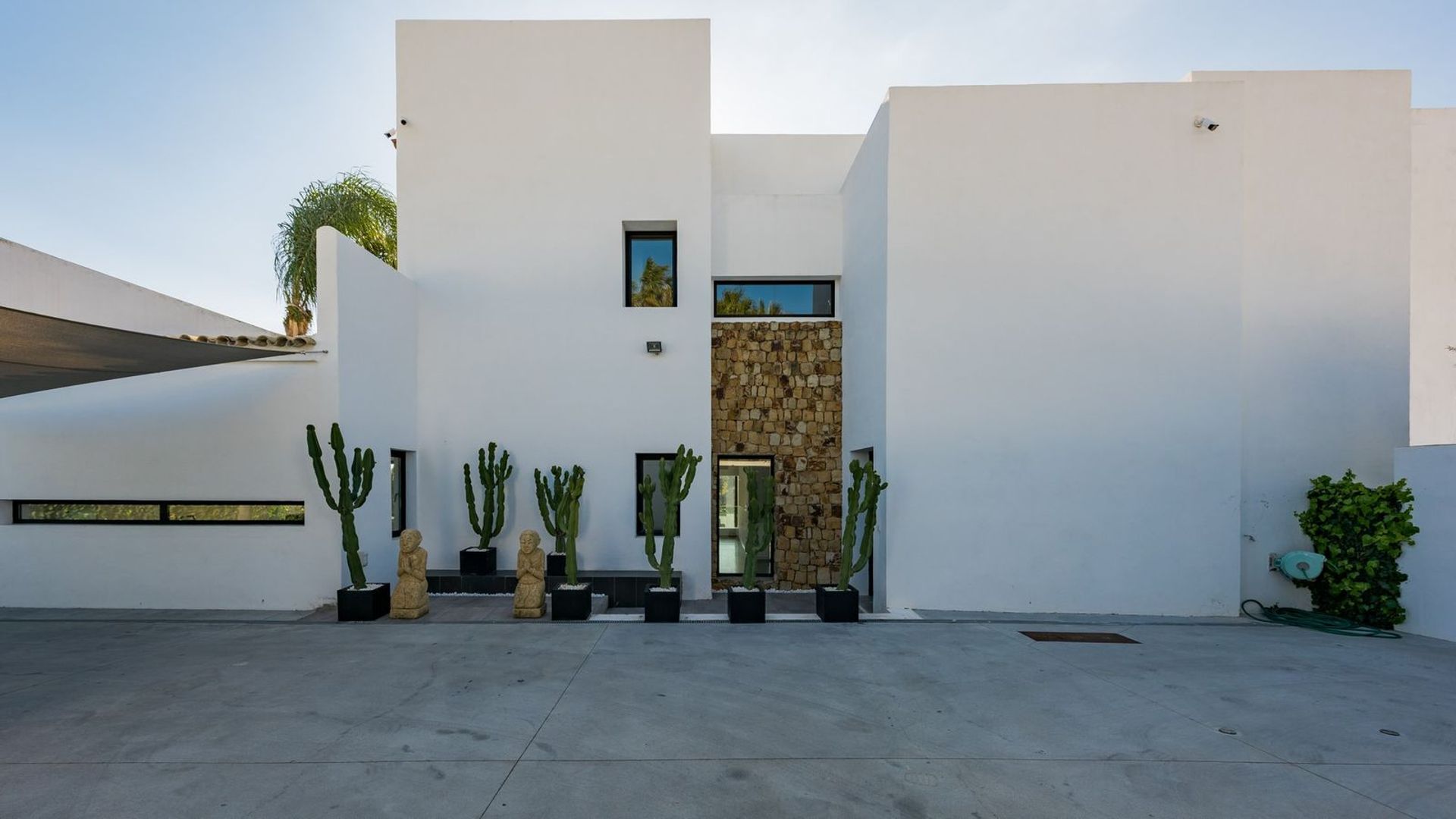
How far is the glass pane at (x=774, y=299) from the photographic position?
366 inches

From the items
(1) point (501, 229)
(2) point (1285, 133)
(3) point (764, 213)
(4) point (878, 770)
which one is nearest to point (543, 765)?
(4) point (878, 770)

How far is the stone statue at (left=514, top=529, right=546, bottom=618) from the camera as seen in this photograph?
21.9 ft

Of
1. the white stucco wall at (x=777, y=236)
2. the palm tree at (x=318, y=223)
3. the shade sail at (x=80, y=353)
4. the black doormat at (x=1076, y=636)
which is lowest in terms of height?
the black doormat at (x=1076, y=636)

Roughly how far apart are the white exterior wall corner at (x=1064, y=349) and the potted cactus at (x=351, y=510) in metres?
5.68

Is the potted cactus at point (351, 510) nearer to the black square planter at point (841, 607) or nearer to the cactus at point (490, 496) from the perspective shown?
the cactus at point (490, 496)

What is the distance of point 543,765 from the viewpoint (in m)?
3.36

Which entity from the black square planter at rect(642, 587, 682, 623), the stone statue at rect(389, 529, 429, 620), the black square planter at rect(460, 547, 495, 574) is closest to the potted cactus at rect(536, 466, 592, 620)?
the black square planter at rect(642, 587, 682, 623)

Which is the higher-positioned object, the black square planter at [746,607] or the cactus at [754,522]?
the cactus at [754,522]

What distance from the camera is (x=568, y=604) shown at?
21.5ft

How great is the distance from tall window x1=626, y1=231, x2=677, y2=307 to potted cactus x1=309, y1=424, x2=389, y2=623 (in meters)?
3.99

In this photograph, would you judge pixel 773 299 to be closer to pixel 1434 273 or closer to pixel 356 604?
pixel 356 604

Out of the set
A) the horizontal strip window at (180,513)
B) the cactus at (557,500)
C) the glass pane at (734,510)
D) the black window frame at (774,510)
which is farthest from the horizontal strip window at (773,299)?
the horizontal strip window at (180,513)

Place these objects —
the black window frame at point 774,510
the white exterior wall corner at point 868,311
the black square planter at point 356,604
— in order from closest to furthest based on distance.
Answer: the black square planter at point 356,604 < the white exterior wall corner at point 868,311 < the black window frame at point 774,510

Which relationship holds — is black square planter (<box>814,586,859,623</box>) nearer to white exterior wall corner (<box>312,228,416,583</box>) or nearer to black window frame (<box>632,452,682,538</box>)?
black window frame (<box>632,452,682,538</box>)
